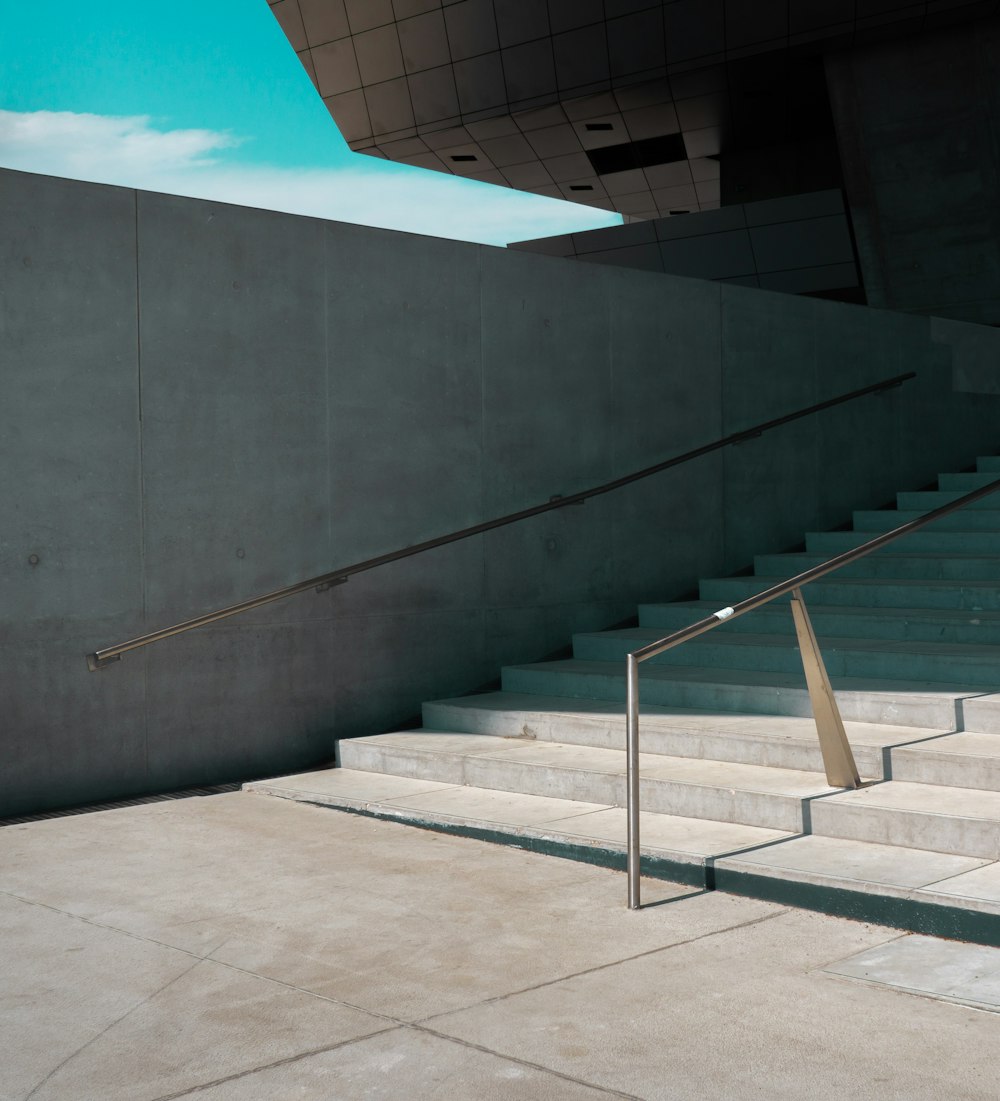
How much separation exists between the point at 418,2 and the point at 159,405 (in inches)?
518

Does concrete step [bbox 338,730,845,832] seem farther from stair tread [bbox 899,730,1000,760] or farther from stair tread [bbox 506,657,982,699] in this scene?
stair tread [bbox 506,657,982,699]

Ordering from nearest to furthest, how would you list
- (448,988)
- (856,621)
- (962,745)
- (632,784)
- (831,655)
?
(448,988) < (632,784) < (962,745) < (831,655) < (856,621)

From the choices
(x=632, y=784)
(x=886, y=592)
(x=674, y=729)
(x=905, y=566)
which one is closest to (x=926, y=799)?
(x=632, y=784)

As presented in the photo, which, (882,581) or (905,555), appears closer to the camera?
(882,581)

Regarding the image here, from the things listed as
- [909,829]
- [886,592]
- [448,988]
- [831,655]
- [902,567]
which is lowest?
[448,988]

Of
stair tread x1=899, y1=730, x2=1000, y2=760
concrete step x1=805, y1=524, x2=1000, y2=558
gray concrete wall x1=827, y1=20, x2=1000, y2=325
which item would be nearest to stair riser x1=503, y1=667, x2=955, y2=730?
stair tread x1=899, y1=730, x2=1000, y2=760

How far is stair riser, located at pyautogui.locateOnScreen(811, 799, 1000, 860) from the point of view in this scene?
491 centimetres

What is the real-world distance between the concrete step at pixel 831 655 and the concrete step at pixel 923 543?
1.16 m

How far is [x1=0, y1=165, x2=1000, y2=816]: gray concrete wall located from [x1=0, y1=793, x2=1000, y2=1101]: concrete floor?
170cm

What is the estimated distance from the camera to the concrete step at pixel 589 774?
5.66 m

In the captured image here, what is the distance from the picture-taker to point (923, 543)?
947 cm

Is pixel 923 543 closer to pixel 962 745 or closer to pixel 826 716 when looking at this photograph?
pixel 962 745

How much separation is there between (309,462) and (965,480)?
6082mm

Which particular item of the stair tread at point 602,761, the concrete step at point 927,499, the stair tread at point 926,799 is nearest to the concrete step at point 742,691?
the stair tread at point 602,761
